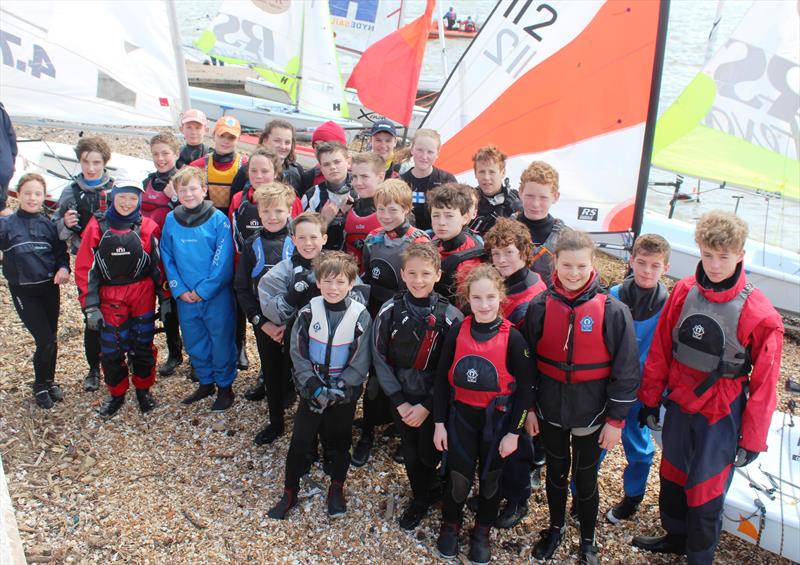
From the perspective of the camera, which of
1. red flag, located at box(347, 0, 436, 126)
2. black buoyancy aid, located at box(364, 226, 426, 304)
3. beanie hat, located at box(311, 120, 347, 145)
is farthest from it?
red flag, located at box(347, 0, 436, 126)

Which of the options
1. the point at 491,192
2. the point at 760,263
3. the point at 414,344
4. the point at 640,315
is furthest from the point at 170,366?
the point at 760,263

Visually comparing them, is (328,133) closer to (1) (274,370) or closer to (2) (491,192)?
(2) (491,192)

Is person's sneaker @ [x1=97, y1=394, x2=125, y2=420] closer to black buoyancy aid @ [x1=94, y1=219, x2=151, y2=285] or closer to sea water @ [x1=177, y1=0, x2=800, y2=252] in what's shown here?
black buoyancy aid @ [x1=94, y1=219, x2=151, y2=285]

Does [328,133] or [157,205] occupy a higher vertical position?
[328,133]

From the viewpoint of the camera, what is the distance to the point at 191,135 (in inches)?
205

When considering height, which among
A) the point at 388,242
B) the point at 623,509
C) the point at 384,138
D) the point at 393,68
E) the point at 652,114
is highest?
the point at 393,68

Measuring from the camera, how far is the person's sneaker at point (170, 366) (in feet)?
16.0

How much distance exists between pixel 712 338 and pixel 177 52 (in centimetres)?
468

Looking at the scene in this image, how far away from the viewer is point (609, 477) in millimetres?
3965

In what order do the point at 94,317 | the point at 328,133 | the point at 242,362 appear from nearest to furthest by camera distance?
the point at 94,317 < the point at 242,362 < the point at 328,133

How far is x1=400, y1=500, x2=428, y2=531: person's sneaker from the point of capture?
3424mm

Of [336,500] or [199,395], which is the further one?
[199,395]

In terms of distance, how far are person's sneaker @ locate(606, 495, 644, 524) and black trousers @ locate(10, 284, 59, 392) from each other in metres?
3.83

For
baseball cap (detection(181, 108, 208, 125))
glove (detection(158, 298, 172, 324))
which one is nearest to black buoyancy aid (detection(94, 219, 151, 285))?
glove (detection(158, 298, 172, 324))
